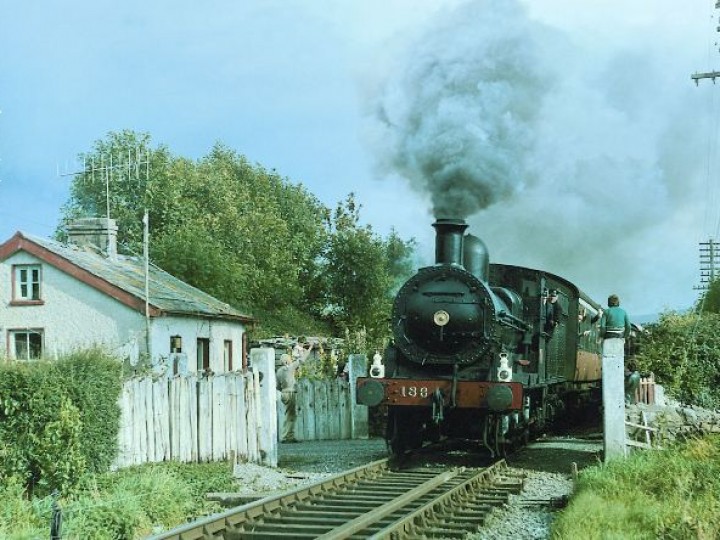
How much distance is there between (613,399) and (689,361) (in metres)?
9.63

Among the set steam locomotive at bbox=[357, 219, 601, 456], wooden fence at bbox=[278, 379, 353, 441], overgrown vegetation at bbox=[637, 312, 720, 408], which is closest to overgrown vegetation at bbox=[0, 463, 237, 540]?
steam locomotive at bbox=[357, 219, 601, 456]

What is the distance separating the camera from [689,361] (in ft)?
70.0

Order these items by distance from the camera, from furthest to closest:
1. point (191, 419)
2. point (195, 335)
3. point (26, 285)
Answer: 1. point (195, 335)
2. point (26, 285)
3. point (191, 419)

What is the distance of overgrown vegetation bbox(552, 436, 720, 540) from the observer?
7.51 meters

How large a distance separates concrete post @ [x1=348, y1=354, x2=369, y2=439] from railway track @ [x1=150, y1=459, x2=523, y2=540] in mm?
6306

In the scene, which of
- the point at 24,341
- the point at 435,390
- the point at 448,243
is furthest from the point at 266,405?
the point at 24,341

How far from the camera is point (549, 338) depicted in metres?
15.2

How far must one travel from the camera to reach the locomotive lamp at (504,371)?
499 inches

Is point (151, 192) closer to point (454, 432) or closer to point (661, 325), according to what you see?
point (661, 325)

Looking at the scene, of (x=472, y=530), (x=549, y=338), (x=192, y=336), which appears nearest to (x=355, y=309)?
(x=192, y=336)

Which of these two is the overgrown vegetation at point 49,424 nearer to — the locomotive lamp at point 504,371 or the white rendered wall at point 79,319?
the locomotive lamp at point 504,371

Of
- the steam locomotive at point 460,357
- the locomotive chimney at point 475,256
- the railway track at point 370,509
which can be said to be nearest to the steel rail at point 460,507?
the railway track at point 370,509

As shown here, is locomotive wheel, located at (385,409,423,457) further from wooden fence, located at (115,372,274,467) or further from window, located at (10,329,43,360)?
window, located at (10,329,43,360)

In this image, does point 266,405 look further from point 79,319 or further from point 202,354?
point 202,354
